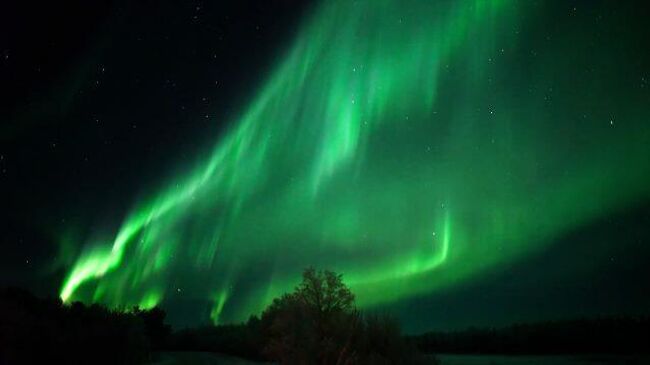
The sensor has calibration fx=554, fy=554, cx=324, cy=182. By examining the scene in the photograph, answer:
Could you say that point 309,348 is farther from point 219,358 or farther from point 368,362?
point 219,358

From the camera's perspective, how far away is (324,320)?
19266mm

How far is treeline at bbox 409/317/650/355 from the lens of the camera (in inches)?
995

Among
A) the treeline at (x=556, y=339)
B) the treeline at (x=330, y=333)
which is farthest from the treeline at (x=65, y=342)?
the treeline at (x=556, y=339)

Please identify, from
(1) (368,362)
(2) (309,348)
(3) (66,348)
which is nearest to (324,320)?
(2) (309,348)

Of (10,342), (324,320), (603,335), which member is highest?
(603,335)

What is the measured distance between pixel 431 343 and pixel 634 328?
11539 mm

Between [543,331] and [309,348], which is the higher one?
[543,331]

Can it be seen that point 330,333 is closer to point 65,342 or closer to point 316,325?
point 316,325

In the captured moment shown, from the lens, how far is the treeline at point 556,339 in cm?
2527

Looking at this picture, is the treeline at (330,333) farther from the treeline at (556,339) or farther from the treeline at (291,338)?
the treeline at (556,339)

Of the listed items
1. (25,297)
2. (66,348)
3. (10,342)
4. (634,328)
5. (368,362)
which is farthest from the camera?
(25,297)

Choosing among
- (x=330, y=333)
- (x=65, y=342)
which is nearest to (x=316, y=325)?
(x=330, y=333)

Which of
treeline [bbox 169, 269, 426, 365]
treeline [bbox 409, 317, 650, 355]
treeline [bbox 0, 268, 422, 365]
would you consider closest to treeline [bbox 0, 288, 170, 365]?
treeline [bbox 0, 268, 422, 365]

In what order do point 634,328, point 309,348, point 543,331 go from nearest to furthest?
1. point 309,348
2. point 634,328
3. point 543,331
